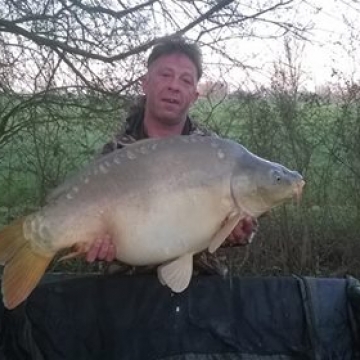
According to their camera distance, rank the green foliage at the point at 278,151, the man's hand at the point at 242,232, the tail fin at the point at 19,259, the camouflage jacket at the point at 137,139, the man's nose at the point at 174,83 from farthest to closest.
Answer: the green foliage at the point at 278,151, the camouflage jacket at the point at 137,139, the man's nose at the point at 174,83, the man's hand at the point at 242,232, the tail fin at the point at 19,259

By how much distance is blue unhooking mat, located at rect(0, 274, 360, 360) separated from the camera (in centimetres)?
224

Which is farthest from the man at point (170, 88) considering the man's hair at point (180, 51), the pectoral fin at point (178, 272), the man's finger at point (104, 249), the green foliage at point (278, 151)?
the green foliage at point (278, 151)

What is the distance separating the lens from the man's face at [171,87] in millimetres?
2205

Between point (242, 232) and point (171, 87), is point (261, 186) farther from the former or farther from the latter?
point (171, 87)

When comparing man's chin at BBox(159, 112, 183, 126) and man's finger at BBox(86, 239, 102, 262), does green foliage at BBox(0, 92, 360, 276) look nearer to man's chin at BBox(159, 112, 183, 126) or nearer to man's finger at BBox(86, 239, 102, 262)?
man's chin at BBox(159, 112, 183, 126)

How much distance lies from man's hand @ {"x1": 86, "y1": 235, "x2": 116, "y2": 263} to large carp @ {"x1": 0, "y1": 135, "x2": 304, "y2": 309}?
0.01 metres

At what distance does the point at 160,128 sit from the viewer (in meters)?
2.29

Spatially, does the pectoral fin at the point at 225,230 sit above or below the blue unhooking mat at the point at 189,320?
above

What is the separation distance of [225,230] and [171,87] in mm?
571

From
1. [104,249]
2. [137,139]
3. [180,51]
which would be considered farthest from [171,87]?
[104,249]

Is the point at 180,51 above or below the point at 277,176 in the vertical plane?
above

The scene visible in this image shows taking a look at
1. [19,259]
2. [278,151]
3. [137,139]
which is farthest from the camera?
[278,151]

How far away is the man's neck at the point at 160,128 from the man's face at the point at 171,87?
0.02 meters

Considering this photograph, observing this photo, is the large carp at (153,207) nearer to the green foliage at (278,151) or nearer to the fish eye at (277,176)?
the fish eye at (277,176)
